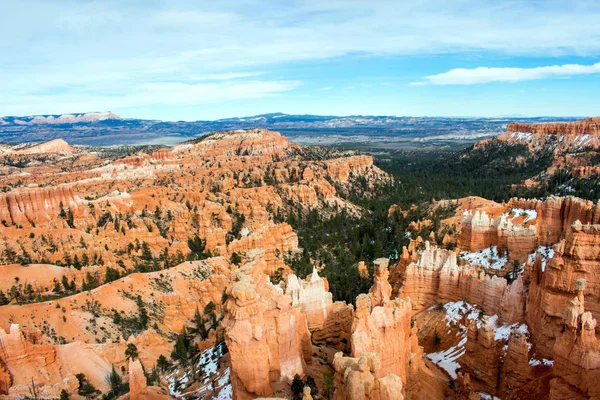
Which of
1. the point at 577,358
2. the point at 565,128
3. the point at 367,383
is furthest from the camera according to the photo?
the point at 565,128

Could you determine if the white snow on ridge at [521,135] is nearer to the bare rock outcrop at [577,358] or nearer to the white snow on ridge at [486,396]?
the white snow on ridge at [486,396]

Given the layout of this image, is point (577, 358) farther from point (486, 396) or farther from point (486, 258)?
point (486, 258)

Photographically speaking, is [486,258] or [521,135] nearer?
[486,258]

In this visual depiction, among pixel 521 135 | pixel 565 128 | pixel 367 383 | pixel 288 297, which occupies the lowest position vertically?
pixel 367 383

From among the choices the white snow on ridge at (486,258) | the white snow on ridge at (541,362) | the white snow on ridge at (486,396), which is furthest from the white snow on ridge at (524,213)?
the white snow on ridge at (486,396)

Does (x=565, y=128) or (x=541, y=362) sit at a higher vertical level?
(x=565, y=128)

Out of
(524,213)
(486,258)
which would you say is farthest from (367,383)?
(524,213)

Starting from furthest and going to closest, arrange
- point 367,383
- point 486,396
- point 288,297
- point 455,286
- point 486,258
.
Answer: point 486,258 → point 455,286 → point 486,396 → point 288,297 → point 367,383
